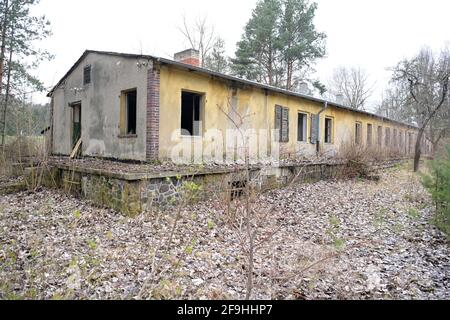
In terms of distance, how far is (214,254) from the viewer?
184 inches

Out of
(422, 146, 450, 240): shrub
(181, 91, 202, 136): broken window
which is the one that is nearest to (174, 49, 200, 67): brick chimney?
(181, 91, 202, 136): broken window

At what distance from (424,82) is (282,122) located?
13073 mm

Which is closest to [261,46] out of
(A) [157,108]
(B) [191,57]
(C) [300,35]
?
(C) [300,35]

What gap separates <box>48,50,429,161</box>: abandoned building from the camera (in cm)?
826

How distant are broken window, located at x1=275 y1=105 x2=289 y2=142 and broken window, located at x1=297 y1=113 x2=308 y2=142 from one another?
5.52 ft

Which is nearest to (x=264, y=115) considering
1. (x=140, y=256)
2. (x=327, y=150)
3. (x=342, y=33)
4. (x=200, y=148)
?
(x=200, y=148)

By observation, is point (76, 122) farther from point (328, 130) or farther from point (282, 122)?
point (328, 130)

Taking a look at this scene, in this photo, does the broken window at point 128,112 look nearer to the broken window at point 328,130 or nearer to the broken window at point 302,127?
the broken window at point 302,127

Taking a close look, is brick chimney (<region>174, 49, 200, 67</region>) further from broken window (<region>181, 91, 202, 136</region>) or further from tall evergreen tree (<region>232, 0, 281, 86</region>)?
tall evergreen tree (<region>232, 0, 281, 86</region>)

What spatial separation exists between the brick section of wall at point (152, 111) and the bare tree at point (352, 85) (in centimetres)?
3012

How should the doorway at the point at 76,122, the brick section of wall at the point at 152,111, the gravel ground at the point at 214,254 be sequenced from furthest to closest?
the doorway at the point at 76,122 → the brick section of wall at the point at 152,111 → the gravel ground at the point at 214,254

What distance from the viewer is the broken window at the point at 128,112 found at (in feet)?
30.2

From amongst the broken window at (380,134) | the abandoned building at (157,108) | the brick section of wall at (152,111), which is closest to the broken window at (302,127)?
the abandoned building at (157,108)

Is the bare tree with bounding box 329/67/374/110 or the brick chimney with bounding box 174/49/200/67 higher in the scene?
the bare tree with bounding box 329/67/374/110
